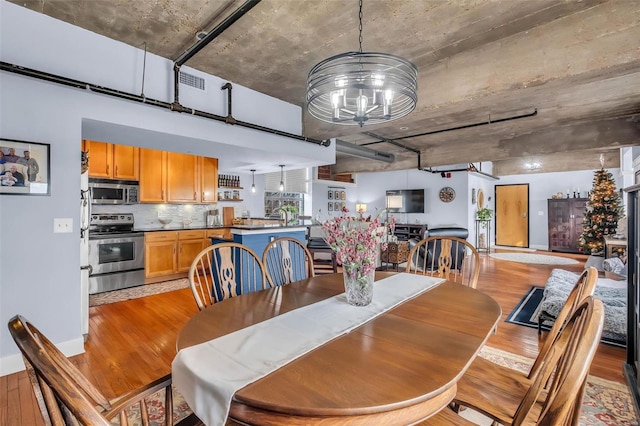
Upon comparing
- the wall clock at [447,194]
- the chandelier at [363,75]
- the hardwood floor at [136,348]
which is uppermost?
the chandelier at [363,75]

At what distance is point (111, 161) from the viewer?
4898mm

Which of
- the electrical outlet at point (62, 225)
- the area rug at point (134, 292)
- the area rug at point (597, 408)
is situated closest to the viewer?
the area rug at point (597, 408)

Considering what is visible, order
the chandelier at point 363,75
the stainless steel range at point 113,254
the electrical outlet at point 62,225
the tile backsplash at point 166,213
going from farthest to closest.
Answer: the tile backsplash at point 166,213 → the stainless steel range at point 113,254 → the electrical outlet at point 62,225 → the chandelier at point 363,75

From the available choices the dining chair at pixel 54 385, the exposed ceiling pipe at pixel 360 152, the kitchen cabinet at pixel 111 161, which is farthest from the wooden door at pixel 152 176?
the dining chair at pixel 54 385

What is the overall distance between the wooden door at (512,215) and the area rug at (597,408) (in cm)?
947

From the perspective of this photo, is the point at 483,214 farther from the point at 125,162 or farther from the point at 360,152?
the point at 125,162

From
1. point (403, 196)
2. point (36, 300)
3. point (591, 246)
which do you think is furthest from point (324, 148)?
point (591, 246)

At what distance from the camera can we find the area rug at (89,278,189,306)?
4242mm

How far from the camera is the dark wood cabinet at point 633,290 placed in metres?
2.03

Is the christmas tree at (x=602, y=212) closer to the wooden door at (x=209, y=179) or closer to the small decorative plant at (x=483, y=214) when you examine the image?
the small decorative plant at (x=483, y=214)

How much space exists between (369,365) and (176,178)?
5462 millimetres

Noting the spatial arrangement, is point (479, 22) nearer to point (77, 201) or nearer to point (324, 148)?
point (324, 148)

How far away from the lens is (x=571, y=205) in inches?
362

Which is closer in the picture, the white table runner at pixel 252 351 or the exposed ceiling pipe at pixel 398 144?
the white table runner at pixel 252 351
